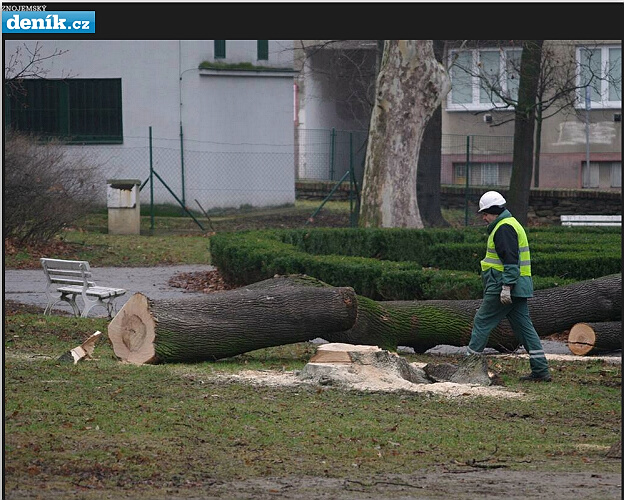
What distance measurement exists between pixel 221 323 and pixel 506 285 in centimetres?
275

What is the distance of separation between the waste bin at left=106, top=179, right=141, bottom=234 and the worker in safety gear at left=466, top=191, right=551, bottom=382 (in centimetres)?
1627

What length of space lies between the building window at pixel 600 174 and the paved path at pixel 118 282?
17993 millimetres

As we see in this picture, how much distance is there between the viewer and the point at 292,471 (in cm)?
666

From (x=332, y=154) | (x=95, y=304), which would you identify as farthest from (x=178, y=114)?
(x=95, y=304)

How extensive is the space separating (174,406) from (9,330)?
4.71 metres

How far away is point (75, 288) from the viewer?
14.5 meters

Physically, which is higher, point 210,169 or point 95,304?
point 210,169

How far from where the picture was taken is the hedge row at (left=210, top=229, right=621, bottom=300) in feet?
47.9

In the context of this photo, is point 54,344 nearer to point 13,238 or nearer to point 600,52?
point 13,238

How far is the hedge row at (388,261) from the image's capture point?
14.6 metres

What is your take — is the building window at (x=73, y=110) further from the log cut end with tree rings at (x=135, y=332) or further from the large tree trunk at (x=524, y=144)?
the log cut end with tree rings at (x=135, y=332)

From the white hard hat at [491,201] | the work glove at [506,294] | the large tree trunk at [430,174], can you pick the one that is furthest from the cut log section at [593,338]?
the large tree trunk at [430,174]

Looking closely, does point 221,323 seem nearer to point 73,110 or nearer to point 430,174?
point 430,174

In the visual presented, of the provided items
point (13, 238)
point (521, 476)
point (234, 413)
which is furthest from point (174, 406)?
point (13, 238)
